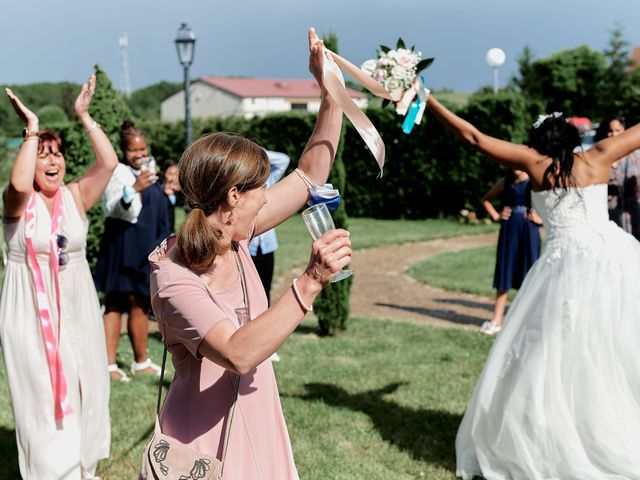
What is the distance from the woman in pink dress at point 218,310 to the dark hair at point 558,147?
9.37 feet

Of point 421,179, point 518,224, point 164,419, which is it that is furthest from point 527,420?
point 421,179

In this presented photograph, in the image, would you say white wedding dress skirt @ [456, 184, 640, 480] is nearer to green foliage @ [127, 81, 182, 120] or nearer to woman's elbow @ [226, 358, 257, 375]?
woman's elbow @ [226, 358, 257, 375]

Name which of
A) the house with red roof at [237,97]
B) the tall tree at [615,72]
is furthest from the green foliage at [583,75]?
the house with red roof at [237,97]

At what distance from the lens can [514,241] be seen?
8797mm

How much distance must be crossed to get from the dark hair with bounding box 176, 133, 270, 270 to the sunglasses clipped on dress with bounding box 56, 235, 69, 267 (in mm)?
2488

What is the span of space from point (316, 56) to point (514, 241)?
650 cm

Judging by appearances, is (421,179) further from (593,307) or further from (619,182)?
(593,307)

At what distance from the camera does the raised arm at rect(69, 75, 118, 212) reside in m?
4.54

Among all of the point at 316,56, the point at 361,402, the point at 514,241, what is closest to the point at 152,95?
the point at 514,241

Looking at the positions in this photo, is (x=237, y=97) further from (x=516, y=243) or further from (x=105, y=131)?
(x=516, y=243)

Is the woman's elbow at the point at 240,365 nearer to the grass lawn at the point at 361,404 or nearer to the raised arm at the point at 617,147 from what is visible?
the grass lawn at the point at 361,404

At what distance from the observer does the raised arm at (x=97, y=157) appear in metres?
4.54

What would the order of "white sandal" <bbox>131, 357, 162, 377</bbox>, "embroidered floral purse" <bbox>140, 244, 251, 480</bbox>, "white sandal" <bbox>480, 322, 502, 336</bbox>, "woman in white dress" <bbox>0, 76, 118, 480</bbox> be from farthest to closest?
"white sandal" <bbox>480, 322, 502, 336</bbox> → "white sandal" <bbox>131, 357, 162, 377</bbox> → "woman in white dress" <bbox>0, 76, 118, 480</bbox> → "embroidered floral purse" <bbox>140, 244, 251, 480</bbox>

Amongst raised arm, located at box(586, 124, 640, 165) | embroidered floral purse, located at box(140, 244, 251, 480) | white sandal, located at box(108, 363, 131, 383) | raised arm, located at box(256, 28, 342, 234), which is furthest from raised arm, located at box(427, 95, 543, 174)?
white sandal, located at box(108, 363, 131, 383)
